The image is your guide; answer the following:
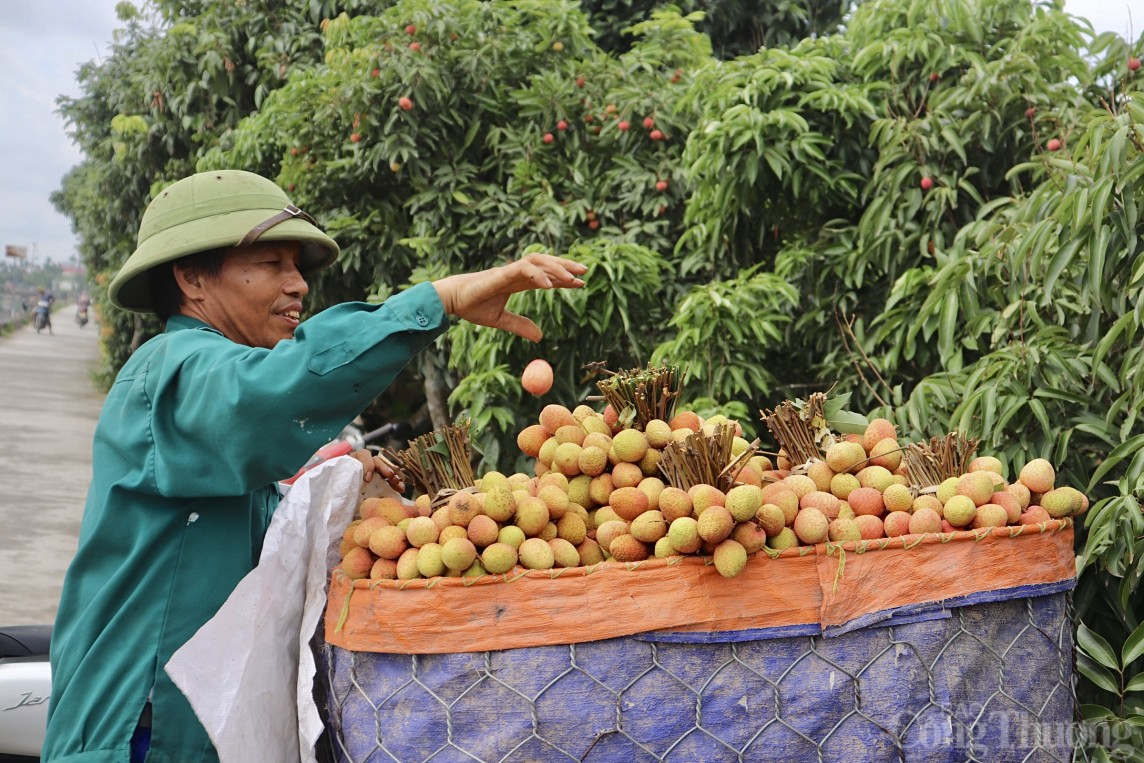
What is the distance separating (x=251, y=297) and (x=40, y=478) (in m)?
8.47

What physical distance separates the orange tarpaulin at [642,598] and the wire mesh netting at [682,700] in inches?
0.9

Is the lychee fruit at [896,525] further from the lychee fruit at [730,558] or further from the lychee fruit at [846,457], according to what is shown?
the lychee fruit at [730,558]

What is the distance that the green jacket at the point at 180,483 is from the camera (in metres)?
1.36

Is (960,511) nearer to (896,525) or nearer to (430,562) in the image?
(896,525)

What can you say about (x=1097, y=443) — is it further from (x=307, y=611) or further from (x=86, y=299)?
(x=86, y=299)

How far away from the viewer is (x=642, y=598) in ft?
4.77

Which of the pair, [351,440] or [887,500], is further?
[351,440]

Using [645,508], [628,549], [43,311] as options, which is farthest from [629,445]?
[43,311]

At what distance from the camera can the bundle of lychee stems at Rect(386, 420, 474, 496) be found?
6.10 feet

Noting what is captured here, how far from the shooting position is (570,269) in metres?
1.61

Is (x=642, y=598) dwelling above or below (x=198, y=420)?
below

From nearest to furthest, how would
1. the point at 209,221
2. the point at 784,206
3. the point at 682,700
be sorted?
the point at 682,700 → the point at 209,221 → the point at 784,206

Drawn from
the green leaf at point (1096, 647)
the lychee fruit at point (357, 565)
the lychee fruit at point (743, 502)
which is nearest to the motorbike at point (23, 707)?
the lychee fruit at point (357, 565)

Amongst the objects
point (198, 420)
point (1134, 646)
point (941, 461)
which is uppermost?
point (198, 420)
